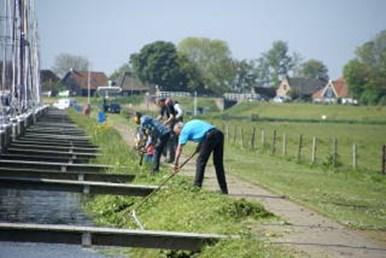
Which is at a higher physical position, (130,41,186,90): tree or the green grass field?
(130,41,186,90): tree

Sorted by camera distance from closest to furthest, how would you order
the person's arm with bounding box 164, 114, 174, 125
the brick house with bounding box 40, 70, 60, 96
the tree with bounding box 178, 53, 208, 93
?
the person's arm with bounding box 164, 114, 174, 125
the tree with bounding box 178, 53, 208, 93
the brick house with bounding box 40, 70, 60, 96

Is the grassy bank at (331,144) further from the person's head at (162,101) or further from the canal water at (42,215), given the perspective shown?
the canal water at (42,215)

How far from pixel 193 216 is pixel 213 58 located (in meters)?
158

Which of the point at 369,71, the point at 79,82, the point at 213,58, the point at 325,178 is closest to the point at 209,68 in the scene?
the point at 213,58

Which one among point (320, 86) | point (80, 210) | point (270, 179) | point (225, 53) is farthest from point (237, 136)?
point (320, 86)

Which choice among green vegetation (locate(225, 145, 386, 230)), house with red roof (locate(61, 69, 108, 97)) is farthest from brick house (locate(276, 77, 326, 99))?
green vegetation (locate(225, 145, 386, 230))

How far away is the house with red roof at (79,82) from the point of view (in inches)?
6496

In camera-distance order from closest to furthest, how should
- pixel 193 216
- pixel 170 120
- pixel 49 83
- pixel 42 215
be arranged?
pixel 193 216, pixel 42 215, pixel 170 120, pixel 49 83

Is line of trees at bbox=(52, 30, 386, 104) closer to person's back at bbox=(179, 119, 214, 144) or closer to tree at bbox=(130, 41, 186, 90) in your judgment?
tree at bbox=(130, 41, 186, 90)

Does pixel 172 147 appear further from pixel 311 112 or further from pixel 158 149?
pixel 311 112

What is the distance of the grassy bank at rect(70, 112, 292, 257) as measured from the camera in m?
12.9

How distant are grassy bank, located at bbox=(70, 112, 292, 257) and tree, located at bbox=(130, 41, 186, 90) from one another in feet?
371

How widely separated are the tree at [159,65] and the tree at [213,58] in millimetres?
27342

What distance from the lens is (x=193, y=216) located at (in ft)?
52.1
